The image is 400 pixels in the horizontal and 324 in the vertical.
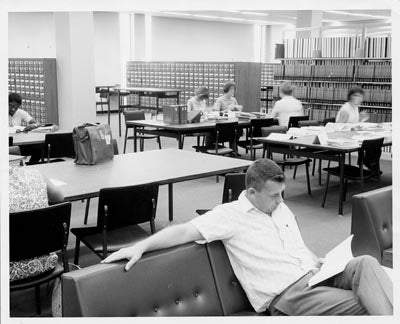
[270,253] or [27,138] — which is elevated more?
[27,138]

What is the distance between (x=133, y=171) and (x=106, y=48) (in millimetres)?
12180

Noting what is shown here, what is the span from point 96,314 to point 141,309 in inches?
8.2

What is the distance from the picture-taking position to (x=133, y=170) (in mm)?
3701

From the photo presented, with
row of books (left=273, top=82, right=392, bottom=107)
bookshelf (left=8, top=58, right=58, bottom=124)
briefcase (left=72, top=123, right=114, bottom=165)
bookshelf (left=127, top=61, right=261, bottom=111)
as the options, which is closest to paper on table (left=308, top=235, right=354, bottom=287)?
briefcase (left=72, top=123, right=114, bottom=165)

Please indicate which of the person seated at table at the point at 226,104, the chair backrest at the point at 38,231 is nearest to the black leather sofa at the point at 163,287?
the chair backrest at the point at 38,231

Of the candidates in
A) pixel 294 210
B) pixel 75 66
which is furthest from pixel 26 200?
pixel 75 66

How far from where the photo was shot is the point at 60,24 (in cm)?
792

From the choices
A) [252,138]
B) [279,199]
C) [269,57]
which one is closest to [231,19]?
[269,57]

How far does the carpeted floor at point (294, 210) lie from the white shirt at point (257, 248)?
51.5 inches

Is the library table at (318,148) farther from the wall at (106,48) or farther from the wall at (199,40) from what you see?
the wall at (199,40)

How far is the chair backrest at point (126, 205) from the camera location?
2896 millimetres

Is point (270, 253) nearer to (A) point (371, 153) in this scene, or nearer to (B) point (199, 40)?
(A) point (371, 153)
